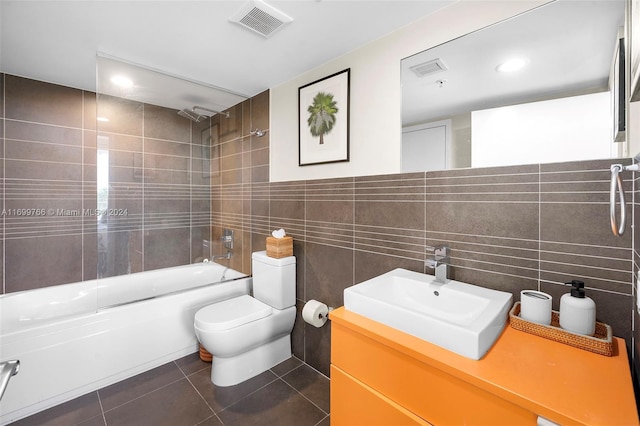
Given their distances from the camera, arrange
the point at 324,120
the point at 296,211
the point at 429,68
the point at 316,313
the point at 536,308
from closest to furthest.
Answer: the point at 536,308 → the point at 429,68 → the point at 316,313 → the point at 324,120 → the point at 296,211

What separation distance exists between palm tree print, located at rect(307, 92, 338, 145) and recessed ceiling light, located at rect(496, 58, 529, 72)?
100cm

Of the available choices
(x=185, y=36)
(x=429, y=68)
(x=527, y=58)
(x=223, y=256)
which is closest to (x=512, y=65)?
(x=527, y=58)

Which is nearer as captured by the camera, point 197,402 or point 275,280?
point 197,402

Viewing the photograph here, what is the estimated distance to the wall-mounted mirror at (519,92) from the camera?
3.59ft

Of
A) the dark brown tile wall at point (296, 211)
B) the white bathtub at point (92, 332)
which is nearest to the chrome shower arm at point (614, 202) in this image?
the dark brown tile wall at point (296, 211)

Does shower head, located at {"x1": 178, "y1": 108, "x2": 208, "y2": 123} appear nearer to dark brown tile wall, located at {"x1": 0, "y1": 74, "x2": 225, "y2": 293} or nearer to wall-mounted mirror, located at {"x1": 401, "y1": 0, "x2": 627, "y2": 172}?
dark brown tile wall, located at {"x1": 0, "y1": 74, "x2": 225, "y2": 293}

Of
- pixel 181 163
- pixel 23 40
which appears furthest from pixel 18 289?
pixel 23 40

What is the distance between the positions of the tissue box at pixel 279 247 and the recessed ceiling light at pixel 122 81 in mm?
1649

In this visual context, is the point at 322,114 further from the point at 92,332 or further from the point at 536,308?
the point at 92,332

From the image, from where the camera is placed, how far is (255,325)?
77.4 inches

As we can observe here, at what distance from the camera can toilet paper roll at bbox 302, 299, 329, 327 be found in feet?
6.31

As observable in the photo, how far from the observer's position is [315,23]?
5.35 feet

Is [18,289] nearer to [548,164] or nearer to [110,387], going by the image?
[110,387]

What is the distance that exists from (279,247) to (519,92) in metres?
1.73
